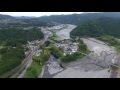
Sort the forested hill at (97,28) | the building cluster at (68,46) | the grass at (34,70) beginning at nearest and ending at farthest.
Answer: the grass at (34,70)
the building cluster at (68,46)
the forested hill at (97,28)

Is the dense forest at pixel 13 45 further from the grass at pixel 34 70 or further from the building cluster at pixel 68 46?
the building cluster at pixel 68 46

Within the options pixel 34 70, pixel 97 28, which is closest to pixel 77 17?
pixel 97 28

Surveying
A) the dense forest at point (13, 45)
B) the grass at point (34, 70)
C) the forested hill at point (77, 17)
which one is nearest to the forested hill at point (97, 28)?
the forested hill at point (77, 17)

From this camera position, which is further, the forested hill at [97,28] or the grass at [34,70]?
the forested hill at [97,28]

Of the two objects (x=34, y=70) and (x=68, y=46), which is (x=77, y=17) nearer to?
(x=68, y=46)

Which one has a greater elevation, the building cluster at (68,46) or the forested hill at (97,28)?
the forested hill at (97,28)
